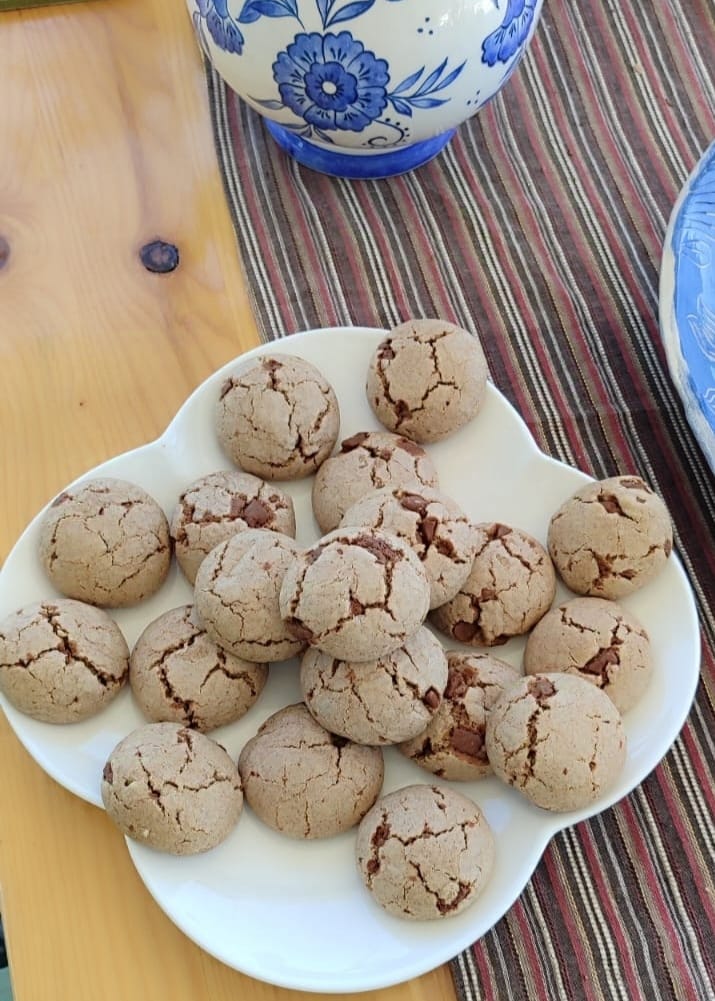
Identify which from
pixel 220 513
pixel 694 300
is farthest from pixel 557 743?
pixel 694 300

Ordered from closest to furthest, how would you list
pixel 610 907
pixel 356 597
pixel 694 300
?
pixel 356 597, pixel 610 907, pixel 694 300

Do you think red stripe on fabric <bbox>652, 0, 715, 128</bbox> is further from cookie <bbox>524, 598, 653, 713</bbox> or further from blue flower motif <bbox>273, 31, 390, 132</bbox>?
cookie <bbox>524, 598, 653, 713</bbox>

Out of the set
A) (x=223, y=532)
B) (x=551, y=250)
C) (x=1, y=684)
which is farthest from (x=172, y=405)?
(x=551, y=250)

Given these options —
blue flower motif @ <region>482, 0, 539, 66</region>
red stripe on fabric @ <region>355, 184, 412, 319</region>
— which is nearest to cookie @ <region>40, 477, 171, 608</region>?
red stripe on fabric @ <region>355, 184, 412, 319</region>

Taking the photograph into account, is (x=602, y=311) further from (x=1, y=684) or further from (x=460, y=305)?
(x=1, y=684)

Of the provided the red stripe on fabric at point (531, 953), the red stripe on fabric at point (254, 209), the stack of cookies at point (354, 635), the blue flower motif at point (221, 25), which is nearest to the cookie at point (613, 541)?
the stack of cookies at point (354, 635)

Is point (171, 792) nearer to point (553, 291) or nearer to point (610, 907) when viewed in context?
point (610, 907)

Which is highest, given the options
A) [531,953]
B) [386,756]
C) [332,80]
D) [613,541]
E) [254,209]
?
[332,80]
